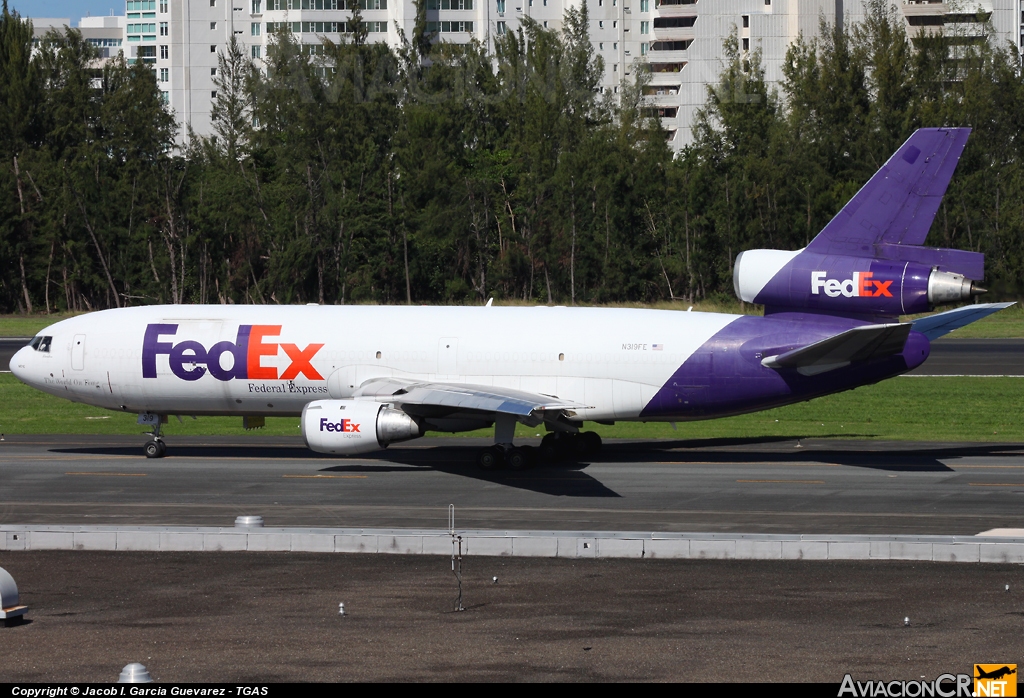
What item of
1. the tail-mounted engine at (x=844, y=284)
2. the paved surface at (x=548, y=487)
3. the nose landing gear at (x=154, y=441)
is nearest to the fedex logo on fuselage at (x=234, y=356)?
the nose landing gear at (x=154, y=441)

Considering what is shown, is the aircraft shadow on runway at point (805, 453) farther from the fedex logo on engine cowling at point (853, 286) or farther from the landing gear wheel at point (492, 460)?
the fedex logo on engine cowling at point (853, 286)

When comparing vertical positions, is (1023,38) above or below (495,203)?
above

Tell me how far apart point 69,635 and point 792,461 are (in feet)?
74.9

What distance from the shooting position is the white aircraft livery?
104ft

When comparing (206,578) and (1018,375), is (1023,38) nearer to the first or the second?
(1018,375)

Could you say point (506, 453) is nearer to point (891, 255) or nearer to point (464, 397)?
point (464, 397)

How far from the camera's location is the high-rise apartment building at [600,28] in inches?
6078

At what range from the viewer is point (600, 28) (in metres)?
174

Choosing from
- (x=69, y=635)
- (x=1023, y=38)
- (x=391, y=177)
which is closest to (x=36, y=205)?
(x=391, y=177)

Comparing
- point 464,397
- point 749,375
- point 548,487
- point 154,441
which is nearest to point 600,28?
point 154,441

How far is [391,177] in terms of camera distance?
10838 cm

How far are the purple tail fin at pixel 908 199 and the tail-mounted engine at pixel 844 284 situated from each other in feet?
1.31

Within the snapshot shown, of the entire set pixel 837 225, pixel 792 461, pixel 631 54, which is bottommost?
pixel 792 461

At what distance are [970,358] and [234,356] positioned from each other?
4321 cm
